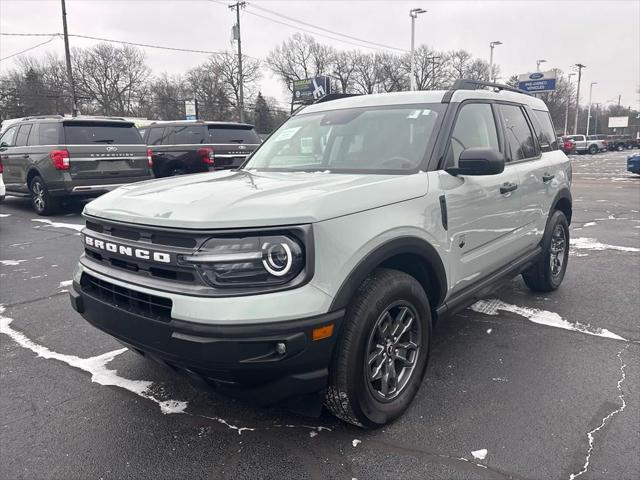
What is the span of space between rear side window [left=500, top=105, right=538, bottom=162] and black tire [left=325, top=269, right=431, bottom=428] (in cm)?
194

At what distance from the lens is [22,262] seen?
6449mm

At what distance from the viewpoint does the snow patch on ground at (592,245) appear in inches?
276

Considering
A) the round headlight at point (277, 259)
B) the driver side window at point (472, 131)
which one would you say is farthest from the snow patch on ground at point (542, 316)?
the round headlight at point (277, 259)

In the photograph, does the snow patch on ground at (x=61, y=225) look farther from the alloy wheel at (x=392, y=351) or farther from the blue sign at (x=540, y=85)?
the blue sign at (x=540, y=85)

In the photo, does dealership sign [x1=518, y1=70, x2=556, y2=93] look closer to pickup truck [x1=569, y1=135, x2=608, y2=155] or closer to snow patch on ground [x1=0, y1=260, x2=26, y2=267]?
pickup truck [x1=569, y1=135, x2=608, y2=155]

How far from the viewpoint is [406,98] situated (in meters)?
3.55

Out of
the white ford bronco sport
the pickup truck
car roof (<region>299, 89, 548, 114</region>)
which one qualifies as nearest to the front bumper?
the white ford bronco sport

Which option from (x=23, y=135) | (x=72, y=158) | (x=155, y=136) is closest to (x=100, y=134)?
(x=72, y=158)

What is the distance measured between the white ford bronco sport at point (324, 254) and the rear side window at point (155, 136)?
31.4 ft

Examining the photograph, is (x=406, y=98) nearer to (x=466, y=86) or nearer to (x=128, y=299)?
(x=466, y=86)

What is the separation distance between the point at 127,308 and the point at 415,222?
1.60m

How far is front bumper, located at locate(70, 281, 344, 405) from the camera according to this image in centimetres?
207

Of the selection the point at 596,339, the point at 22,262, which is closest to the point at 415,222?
the point at 596,339

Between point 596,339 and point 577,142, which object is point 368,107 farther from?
point 577,142
